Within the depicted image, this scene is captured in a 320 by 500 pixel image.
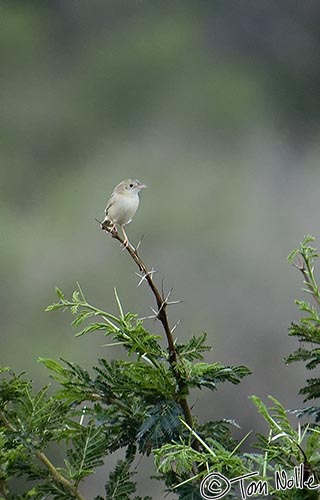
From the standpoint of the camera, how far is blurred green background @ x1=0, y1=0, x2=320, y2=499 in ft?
6.15

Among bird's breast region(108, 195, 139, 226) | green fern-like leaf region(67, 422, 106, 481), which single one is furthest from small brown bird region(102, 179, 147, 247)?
green fern-like leaf region(67, 422, 106, 481)

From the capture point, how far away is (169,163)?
2.06 m

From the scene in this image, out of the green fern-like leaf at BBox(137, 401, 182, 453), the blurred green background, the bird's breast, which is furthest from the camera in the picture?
the blurred green background

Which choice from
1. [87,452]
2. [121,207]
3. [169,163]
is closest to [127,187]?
[121,207]

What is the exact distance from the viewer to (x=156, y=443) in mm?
429

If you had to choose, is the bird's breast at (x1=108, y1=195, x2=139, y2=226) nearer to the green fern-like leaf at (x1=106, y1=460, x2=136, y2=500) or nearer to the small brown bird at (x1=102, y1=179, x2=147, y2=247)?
the small brown bird at (x1=102, y1=179, x2=147, y2=247)

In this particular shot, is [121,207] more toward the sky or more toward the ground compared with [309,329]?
more toward the sky

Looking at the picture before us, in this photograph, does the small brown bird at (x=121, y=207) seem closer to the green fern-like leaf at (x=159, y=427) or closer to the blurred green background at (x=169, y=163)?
the green fern-like leaf at (x=159, y=427)

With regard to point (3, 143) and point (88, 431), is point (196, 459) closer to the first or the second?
point (88, 431)

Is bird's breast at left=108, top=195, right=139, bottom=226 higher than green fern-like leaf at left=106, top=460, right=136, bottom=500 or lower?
higher

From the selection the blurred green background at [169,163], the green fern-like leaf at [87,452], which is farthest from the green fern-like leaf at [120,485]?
the blurred green background at [169,163]

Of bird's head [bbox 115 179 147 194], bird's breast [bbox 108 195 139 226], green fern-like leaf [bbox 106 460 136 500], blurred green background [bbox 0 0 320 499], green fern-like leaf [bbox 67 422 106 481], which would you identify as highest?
blurred green background [bbox 0 0 320 499]

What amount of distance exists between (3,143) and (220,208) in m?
0.67

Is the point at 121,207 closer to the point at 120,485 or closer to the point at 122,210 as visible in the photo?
the point at 122,210
